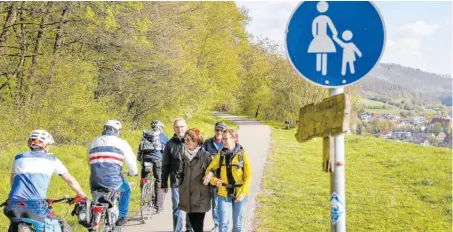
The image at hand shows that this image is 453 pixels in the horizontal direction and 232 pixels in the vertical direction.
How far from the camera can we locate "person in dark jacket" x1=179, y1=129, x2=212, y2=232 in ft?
21.1

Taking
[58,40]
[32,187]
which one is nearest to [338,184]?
[32,187]

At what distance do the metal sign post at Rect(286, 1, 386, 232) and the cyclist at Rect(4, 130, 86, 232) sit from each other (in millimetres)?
3254

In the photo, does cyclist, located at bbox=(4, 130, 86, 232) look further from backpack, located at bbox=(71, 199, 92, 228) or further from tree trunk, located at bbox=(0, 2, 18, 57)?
tree trunk, located at bbox=(0, 2, 18, 57)

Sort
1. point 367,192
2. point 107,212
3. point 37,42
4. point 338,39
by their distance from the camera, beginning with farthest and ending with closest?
1. point 37,42
2. point 367,192
3. point 107,212
4. point 338,39

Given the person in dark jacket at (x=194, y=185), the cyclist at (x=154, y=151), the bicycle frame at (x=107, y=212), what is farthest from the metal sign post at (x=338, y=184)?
the cyclist at (x=154, y=151)

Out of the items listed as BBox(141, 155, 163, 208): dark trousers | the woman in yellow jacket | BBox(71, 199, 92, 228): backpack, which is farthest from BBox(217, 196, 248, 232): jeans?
BBox(141, 155, 163, 208): dark trousers

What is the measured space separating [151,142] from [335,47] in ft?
23.2

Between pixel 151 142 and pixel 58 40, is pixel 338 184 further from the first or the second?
pixel 58 40

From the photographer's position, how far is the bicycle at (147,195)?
→ 30.3ft

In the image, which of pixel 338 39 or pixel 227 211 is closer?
pixel 338 39

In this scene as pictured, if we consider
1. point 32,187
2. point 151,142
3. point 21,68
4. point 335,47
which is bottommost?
point 32,187

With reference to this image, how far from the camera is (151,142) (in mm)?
9891

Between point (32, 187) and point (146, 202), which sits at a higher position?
point (32, 187)

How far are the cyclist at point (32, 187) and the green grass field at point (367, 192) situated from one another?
16.2 feet
